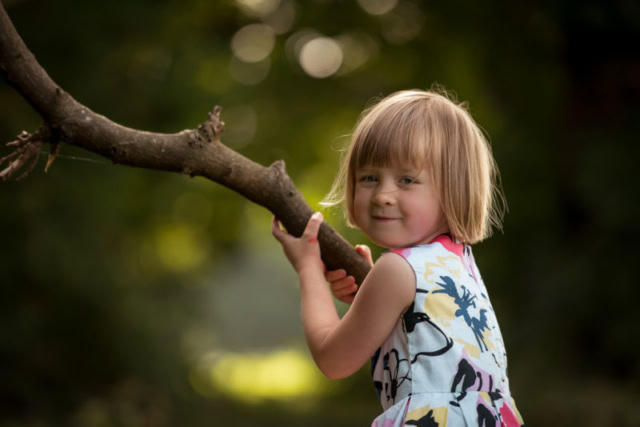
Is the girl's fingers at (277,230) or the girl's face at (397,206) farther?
the girl's fingers at (277,230)

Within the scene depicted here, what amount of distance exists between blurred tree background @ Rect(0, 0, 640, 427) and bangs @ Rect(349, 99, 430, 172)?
377 centimetres

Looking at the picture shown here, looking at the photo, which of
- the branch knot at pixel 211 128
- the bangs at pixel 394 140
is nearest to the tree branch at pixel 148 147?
the branch knot at pixel 211 128

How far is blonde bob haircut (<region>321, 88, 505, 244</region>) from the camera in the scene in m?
1.63

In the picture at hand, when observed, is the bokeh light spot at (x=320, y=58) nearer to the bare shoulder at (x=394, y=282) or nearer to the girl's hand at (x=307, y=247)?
the girl's hand at (x=307, y=247)

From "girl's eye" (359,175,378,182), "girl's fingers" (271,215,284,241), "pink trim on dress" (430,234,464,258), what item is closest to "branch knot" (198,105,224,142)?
"girl's fingers" (271,215,284,241)

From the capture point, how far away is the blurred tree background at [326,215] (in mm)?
5328

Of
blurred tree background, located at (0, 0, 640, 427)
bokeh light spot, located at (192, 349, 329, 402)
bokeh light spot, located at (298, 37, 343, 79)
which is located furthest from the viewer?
bokeh light spot, located at (192, 349, 329, 402)

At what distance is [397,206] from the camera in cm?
163

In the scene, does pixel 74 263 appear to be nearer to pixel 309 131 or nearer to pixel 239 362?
pixel 309 131

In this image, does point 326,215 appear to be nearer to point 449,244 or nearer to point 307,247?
point 307,247

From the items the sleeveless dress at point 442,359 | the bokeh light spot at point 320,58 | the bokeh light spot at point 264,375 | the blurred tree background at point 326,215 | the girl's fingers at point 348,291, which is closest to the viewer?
the sleeveless dress at point 442,359

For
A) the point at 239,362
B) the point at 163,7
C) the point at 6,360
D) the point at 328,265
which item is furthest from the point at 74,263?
the point at 239,362

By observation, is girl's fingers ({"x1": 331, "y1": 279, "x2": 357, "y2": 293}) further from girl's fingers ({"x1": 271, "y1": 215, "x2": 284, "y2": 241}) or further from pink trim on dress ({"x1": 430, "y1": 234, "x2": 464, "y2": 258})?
pink trim on dress ({"x1": 430, "y1": 234, "x2": 464, "y2": 258})

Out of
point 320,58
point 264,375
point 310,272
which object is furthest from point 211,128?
point 264,375
